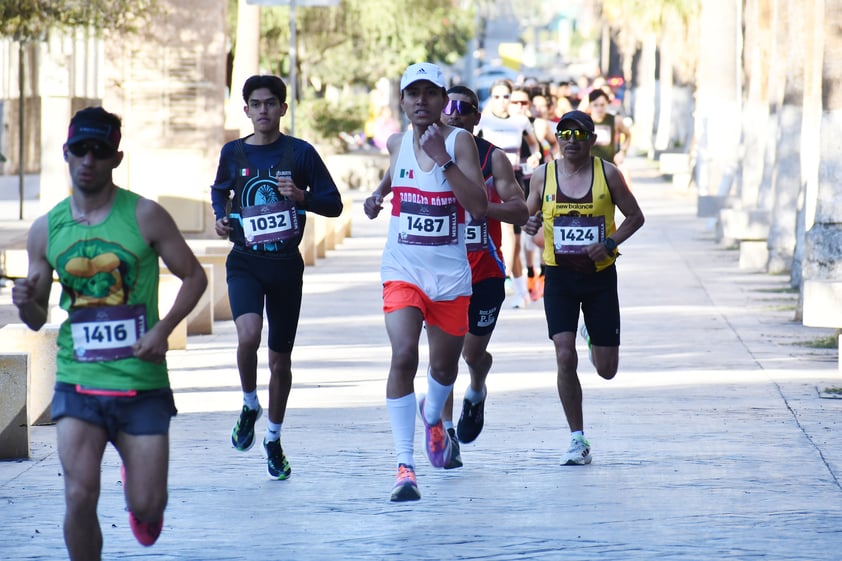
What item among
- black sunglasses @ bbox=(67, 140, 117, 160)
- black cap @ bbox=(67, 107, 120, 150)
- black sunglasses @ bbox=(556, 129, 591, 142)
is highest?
black cap @ bbox=(67, 107, 120, 150)

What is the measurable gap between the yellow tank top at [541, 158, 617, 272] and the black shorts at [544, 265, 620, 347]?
0.06 m

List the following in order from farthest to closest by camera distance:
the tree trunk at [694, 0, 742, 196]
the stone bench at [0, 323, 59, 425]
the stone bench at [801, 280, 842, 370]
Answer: the tree trunk at [694, 0, 742, 196] < the stone bench at [801, 280, 842, 370] < the stone bench at [0, 323, 59, 425]

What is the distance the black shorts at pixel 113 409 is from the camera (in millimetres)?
5766

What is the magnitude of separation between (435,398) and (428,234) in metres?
0.84

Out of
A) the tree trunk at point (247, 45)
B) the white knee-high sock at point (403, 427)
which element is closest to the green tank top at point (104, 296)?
the white knee-high sock at point (403, 427)

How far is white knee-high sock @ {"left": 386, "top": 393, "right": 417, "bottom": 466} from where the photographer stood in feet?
25.7

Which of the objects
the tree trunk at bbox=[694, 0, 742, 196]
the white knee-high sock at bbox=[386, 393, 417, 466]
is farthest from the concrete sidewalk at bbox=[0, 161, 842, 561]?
the tree trunk at bbox=[694, 0, 742, 196]

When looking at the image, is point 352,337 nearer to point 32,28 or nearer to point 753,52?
point 32,28

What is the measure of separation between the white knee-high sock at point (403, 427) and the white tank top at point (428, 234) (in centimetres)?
49

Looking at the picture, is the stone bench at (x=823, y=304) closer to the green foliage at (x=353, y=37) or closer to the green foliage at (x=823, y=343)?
the green foliage at (x=823, y=343)

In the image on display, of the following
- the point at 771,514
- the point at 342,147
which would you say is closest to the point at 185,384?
the point at 771,514

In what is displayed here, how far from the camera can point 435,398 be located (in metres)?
8.30

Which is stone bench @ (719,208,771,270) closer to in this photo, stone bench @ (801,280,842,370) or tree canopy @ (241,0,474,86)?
stone bench @ (801,280,842,370)

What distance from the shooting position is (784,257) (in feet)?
66.1
